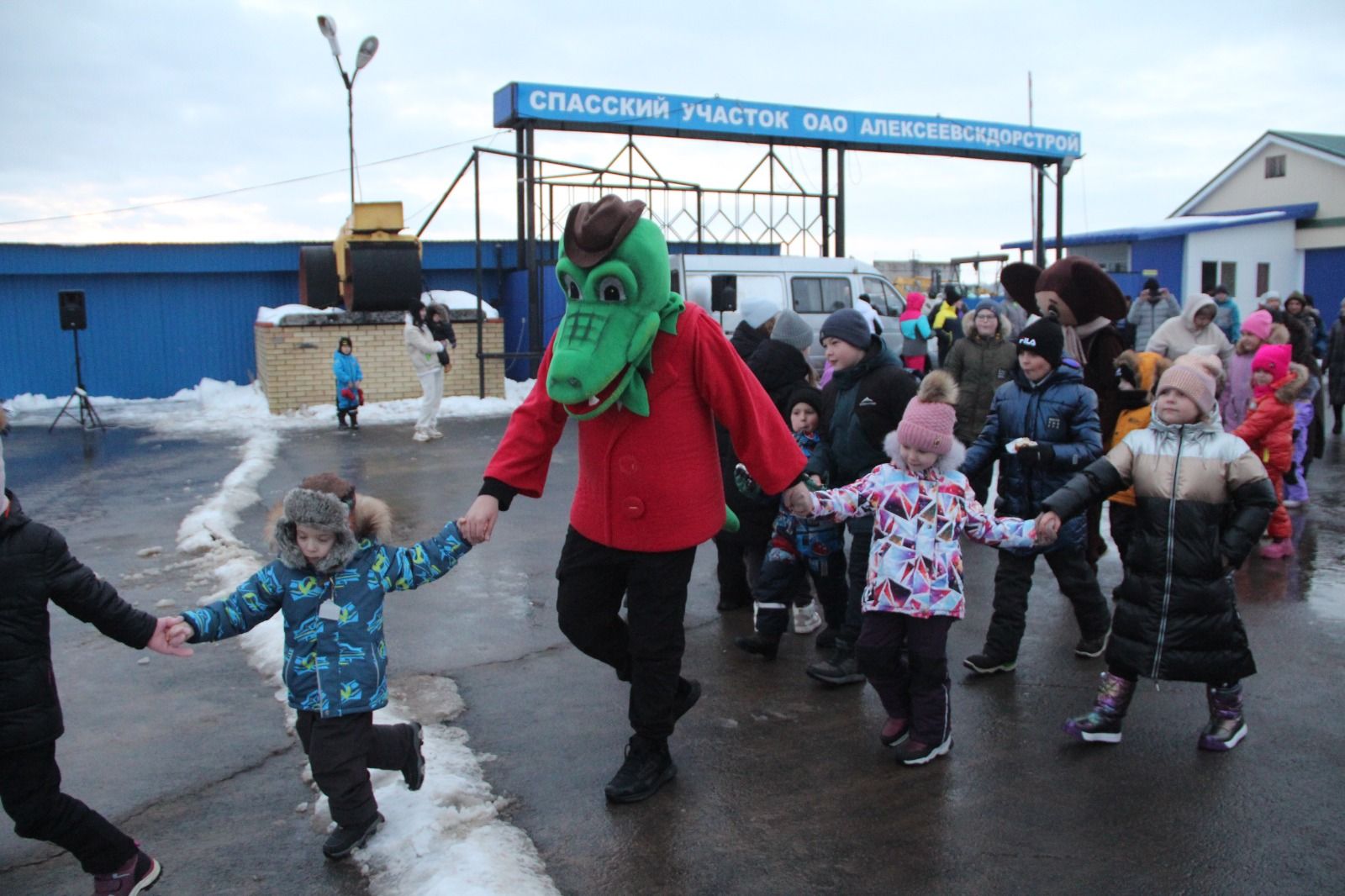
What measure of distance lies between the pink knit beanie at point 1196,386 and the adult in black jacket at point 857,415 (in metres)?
1.13

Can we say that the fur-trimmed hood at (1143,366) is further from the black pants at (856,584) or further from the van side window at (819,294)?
the van side window at (819,294)

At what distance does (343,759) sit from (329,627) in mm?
405

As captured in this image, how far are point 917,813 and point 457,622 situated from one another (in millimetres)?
2967

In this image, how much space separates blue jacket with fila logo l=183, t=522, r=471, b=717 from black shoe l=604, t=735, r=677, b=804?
88 cm

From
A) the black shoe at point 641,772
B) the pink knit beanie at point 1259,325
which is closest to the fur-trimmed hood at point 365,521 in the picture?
the black shoe at point 641,772

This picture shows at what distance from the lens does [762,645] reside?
505cm

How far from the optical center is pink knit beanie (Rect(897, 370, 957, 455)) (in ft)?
12.9

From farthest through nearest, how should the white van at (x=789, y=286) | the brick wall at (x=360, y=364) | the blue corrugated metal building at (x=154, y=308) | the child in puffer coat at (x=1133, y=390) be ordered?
the blue corrugated metal building at (x=154, y=308) → the brick wall at (x=360, y=364) → the white van at (x=789, y=286) → the child in puffer coat at (x=1133, y=390)

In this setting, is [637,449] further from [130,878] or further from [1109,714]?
[1109,714]

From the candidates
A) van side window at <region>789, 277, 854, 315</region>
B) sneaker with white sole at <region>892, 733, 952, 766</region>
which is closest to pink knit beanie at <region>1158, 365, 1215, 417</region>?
sneaker with white sole at <region>892, 733, 952, 766</region>

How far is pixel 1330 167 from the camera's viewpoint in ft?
105

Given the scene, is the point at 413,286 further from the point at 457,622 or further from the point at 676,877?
the point at 676,877

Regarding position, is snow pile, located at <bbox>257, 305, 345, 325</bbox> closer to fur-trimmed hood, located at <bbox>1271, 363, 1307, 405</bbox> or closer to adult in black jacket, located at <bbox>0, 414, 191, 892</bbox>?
fur-trimmed hood, located at <bbox>1271, 363, 1307, 405</bbox>

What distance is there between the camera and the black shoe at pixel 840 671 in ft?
15.3
